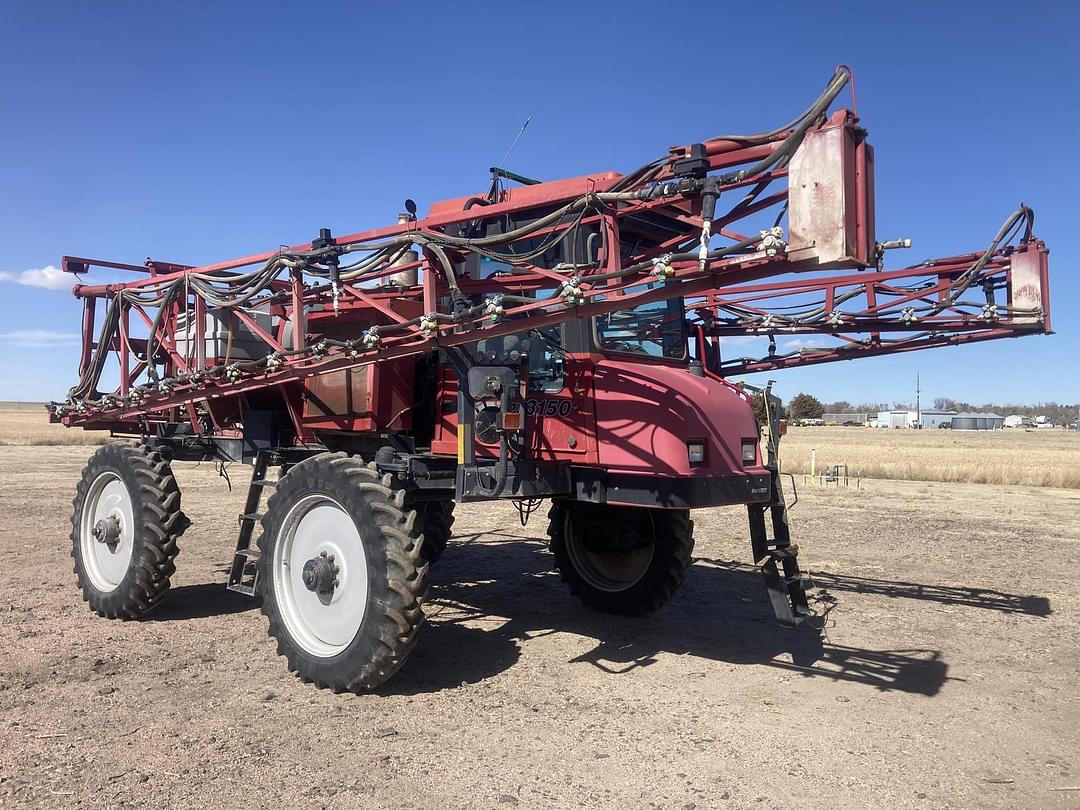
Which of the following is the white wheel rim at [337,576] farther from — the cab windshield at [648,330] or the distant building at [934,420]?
the distant building at [934,420]

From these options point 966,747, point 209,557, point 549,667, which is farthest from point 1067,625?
point 209,557

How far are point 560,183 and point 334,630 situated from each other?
3.43m

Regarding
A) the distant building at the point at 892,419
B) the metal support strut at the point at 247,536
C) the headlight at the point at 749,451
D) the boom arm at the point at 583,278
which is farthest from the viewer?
the distant building at the point at 892,419

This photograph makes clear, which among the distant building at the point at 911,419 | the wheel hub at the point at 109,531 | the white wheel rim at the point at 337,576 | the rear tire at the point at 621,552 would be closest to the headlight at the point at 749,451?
the rear tire at the point at 621,552

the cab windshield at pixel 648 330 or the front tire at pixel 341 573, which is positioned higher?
the cab windshield at pixel 648 330

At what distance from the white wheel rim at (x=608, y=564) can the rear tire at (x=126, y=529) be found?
3525mm

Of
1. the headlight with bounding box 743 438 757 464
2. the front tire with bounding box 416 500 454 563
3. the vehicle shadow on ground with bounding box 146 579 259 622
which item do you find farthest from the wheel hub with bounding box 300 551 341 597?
the front tire with bounding box 416 500 454 563

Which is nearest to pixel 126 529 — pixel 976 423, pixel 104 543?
pixel 104 543

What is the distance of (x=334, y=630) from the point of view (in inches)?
223

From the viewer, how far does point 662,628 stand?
736 cm

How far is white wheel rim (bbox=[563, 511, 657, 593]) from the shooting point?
7.56 meters

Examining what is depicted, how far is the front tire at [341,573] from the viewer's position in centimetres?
519

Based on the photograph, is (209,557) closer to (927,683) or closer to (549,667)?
(549,667)

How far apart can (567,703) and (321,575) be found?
1858mm
